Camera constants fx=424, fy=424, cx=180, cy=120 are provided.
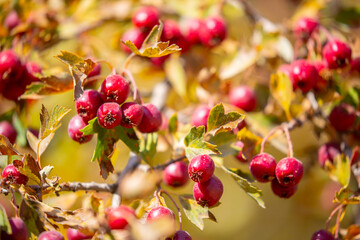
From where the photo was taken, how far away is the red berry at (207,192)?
112 cm

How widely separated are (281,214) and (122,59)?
1373mm

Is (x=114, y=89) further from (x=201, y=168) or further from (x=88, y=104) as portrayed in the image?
(x=201, y=168)

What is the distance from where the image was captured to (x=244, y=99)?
174 cm

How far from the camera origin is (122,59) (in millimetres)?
2006

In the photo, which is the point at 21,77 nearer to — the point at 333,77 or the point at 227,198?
the point at 333,77

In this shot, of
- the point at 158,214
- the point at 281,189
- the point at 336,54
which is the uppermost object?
the point at 336,54

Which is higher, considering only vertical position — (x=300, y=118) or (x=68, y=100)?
(x=300, y=118)

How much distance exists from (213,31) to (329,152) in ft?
2.23

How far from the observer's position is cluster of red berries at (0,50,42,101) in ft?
4.59

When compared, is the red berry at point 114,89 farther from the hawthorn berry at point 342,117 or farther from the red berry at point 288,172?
the hawthorn berry at point 342,117

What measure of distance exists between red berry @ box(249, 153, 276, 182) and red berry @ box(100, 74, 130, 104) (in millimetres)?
416

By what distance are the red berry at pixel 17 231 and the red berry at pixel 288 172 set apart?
678 millimetres

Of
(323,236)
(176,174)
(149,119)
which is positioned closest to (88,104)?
(149,119)

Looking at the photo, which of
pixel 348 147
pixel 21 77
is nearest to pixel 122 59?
pixel 21 77
